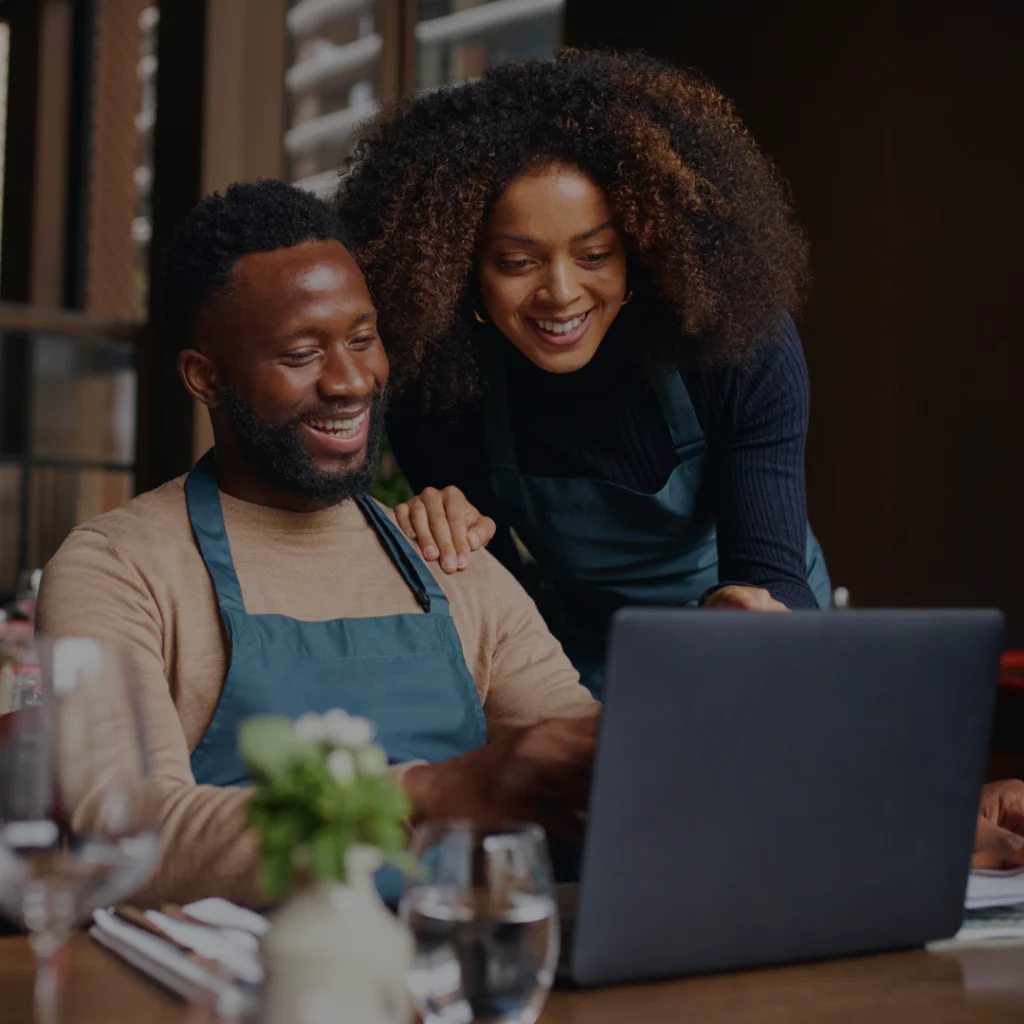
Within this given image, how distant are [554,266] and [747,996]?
1037 mm

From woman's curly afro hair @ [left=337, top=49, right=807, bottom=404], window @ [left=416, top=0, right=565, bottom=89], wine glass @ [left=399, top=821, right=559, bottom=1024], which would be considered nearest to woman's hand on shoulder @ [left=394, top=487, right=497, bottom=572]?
woman's curly afro hair @ [left=337, top=49, right=807, bottom=404]

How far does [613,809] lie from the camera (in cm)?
83

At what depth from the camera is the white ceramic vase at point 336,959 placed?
26.7 inches

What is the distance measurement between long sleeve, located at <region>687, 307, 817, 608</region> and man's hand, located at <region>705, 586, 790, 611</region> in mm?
130

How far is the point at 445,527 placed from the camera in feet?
5.62

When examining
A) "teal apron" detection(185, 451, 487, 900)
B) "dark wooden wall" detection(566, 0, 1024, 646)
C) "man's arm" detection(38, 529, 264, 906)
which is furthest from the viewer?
"dark wooden wall" detection(566, 0, 1024, 646)

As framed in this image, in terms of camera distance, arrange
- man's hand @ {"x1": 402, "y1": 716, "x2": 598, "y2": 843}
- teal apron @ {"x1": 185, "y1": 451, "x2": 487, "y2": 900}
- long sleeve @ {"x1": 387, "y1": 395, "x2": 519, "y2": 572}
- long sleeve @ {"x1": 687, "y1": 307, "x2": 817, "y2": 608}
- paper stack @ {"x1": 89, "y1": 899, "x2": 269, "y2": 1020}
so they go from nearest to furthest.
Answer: paper stack @ {"x1": 89, "y1": 899, "x2": 269, "y2": 1020}
man's hand @ {"x1": 402, "y1": 716, "x2": 598, "y2": 843}
teal apron @ {"x1": 185, "y1": 451, "x2": 487, "y2": 900}
long sleeve @ {"x1": 687, "y1": 307, "x2": 817, "y2": 608}
long sleeve @ {"x1": 387, "y1": 395, "x2": 519, "y2": 572}

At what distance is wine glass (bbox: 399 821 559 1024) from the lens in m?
0.71

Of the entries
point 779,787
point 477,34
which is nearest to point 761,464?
point 779,787

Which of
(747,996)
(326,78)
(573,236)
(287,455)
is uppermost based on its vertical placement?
(326,78)

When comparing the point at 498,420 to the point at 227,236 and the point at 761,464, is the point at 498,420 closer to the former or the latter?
the point at 761,464

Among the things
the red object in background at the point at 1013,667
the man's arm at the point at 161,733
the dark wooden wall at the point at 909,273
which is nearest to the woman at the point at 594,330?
the man's arm at the point at 161,733

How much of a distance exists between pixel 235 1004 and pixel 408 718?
0.73 m

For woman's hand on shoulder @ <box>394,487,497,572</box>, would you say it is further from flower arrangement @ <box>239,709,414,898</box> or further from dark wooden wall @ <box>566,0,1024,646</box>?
dark wooden wall @ <box>566,0,1024,646</box>
